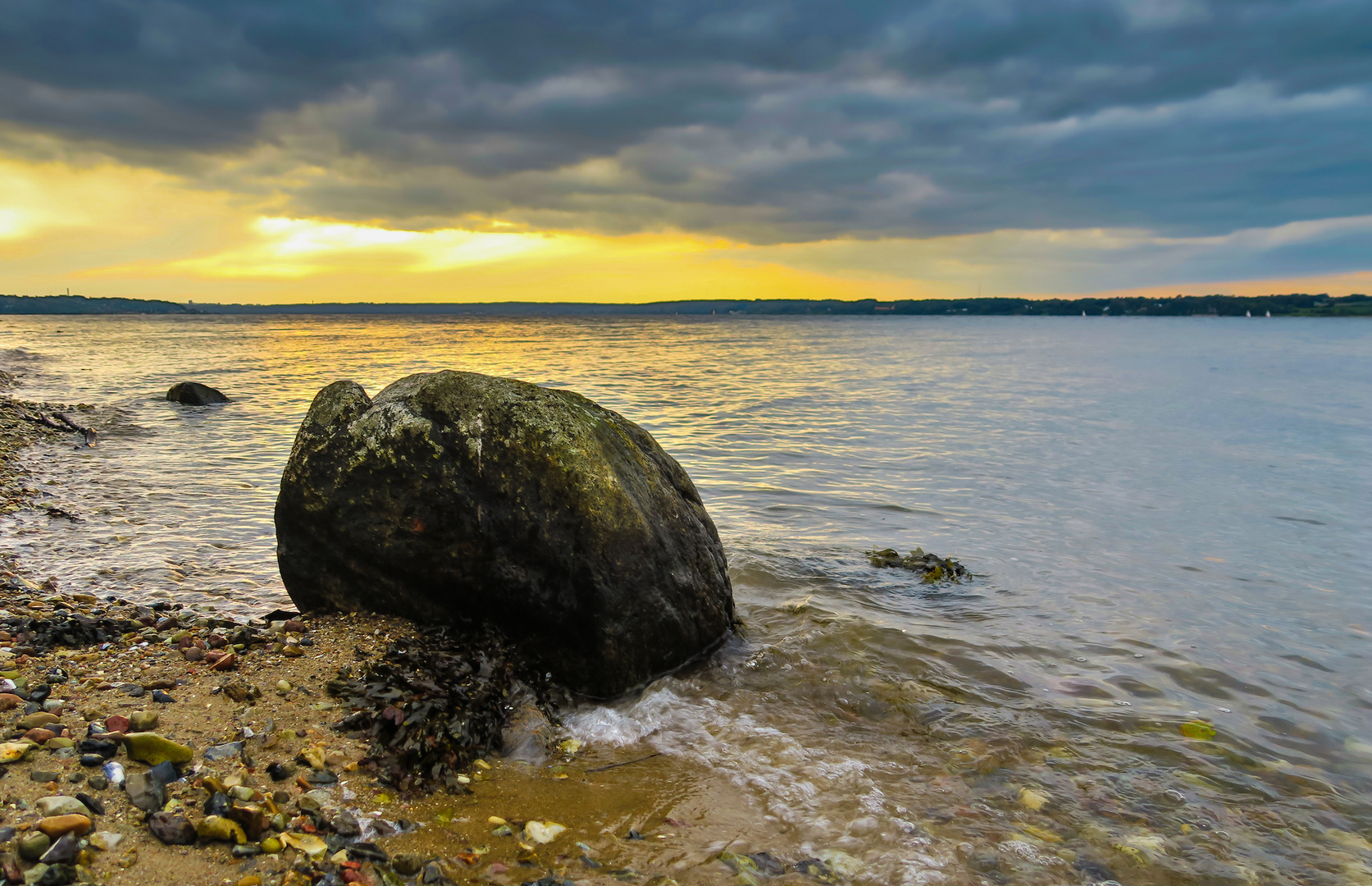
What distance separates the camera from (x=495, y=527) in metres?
5.39

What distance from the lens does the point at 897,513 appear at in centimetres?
1191

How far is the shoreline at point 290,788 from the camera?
313 centimetres

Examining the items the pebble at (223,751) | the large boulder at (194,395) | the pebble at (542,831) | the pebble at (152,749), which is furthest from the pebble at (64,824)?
the large boulder at (194,395)

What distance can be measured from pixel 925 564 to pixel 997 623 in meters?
1.66

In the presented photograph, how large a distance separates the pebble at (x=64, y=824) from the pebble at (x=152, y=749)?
20.4 inches

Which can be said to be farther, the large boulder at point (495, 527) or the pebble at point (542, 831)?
the large boulder at point (495, 527)

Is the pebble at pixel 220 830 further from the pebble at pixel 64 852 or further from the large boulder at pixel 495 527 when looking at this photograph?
the large boulder at pixel 495 527

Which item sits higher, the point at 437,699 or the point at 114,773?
the point at 114,773

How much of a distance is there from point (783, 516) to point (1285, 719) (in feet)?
22.4

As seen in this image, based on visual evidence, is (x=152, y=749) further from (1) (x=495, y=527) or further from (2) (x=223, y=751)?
(1) (x=495, y=527)

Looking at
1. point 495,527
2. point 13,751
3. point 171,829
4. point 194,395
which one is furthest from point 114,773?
point 194,395

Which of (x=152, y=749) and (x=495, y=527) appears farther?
(x=495, y=527)

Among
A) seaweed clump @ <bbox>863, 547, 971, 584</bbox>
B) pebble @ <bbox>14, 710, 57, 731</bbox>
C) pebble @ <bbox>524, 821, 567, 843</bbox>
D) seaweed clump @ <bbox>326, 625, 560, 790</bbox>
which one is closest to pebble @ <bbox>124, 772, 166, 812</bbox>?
pebble @ <bbox>14, 710, 57, 731</bbox>

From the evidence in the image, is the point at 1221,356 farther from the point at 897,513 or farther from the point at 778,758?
the point at 778,758
